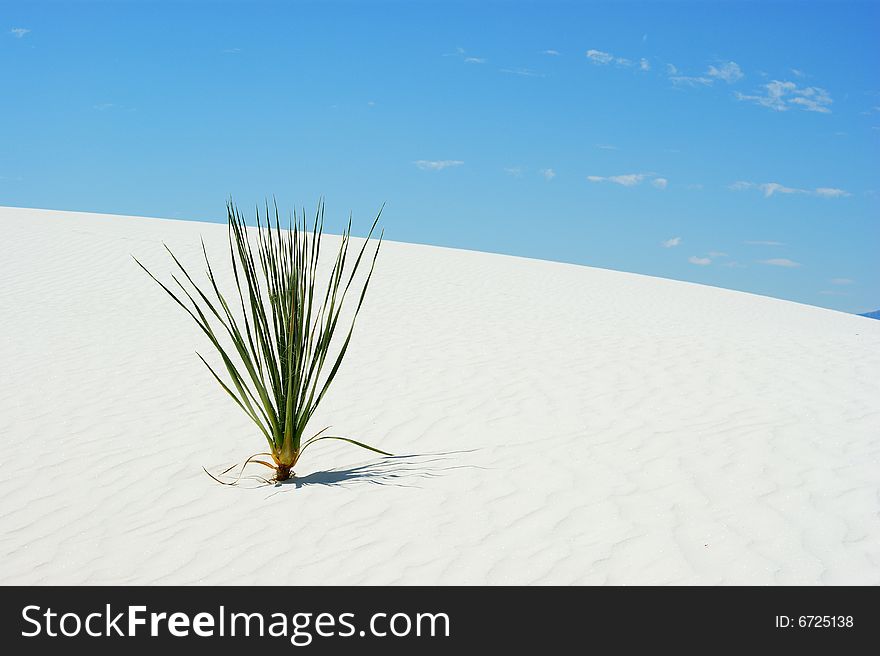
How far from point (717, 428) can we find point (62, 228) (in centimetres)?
1724

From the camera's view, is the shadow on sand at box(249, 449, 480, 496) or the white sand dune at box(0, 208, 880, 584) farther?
the shadow on sand at box(249, 449, 480, 496)

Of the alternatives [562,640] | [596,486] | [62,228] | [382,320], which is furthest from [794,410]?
[62,228]

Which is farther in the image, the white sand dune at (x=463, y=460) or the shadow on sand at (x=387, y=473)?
the shadow on sand at (x=387, y=473)

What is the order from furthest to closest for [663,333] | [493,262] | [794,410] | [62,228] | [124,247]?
1. [493,262]
2. [62,228]
3. [124,247]
4. [663,333]
5. [794,410]

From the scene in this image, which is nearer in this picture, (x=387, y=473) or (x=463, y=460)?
(x=387, y=473)

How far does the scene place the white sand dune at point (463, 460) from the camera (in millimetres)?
3752

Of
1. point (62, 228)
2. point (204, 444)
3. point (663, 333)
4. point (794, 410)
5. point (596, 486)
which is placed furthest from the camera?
point (62, 228)

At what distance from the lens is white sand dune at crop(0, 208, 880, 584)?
375 centimetres

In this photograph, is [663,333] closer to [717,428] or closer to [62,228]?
[717,428]

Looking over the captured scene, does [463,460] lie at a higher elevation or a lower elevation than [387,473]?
higher

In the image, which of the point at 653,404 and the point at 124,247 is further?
the point at 124,247

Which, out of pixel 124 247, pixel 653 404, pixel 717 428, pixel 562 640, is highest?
pixel 124 247

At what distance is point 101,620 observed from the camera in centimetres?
327

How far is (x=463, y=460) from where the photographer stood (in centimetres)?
544
